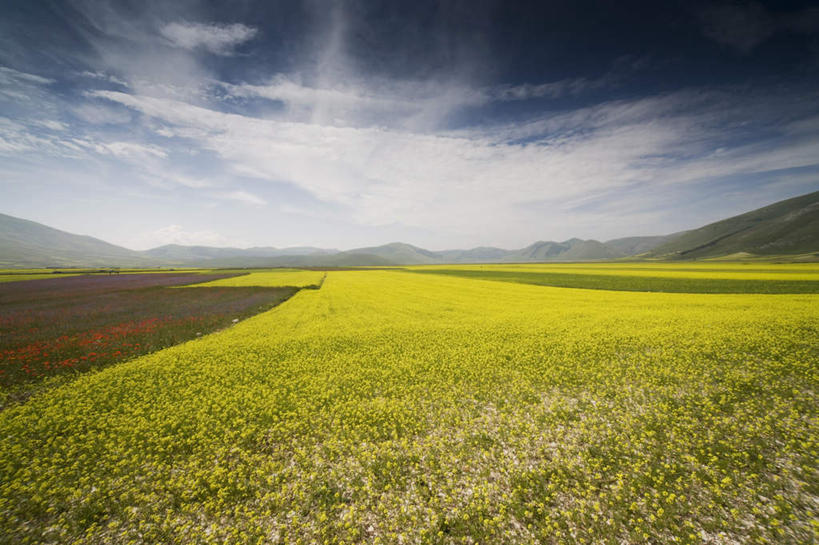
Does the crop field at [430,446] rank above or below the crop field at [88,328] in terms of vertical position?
below

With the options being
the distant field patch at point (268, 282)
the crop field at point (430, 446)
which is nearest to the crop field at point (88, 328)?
the crop field at point (430, 446)

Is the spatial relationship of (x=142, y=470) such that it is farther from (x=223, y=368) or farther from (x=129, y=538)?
(x=223, y=368)

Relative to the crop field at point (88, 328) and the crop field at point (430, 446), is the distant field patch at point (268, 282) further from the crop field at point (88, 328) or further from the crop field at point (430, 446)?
the crop field at point (430, 446)

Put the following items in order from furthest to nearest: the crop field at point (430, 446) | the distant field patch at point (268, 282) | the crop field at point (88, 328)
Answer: the distant field patch at point (268, 282) < the crop field at point (88, 328) < the crop field at point (430, 446)

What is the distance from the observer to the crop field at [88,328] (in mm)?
15195

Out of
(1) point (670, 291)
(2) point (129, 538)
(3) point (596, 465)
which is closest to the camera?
(2) point (129, 538)

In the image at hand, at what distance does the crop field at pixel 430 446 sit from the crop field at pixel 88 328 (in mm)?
2255

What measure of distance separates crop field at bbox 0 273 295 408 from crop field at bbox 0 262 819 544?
2.25 m

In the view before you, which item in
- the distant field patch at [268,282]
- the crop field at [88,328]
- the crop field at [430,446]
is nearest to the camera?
the crop field at [430,446]

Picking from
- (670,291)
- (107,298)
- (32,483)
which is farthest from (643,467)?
(107,298)

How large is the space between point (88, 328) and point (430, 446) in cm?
3027

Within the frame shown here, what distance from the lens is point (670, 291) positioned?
41281mm

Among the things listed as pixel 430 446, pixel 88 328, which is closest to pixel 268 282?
pixel 88 328

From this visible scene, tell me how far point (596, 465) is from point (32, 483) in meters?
15.5
